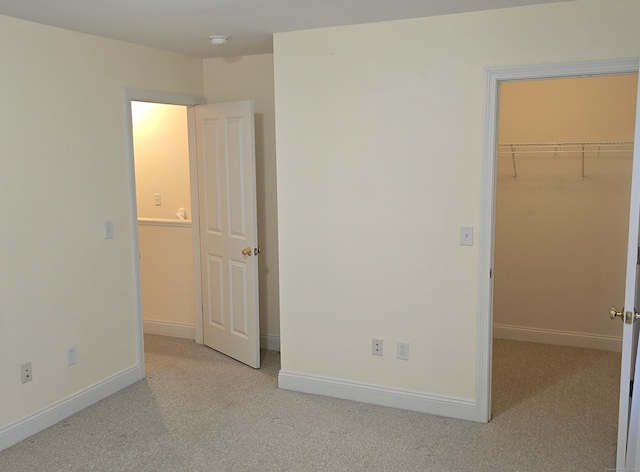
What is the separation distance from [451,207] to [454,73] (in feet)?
2.44

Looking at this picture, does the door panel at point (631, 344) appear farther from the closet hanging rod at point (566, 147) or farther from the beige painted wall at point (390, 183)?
the closet hanging rod at point (566, 147)

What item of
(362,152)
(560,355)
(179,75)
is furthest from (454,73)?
(560,355)

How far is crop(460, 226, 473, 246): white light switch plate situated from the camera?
3357mm

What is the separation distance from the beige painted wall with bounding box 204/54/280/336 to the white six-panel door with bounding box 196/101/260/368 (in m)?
0.30

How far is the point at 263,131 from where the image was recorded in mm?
4566

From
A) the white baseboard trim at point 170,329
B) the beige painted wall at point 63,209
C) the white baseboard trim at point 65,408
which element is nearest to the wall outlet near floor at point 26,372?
the beige painted wall at point 63,209

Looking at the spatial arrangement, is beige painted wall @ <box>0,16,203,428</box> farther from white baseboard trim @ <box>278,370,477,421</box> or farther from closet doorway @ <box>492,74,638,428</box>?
closet doorway @ <box>492,74,638,428</box>

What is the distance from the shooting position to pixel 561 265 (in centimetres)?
467

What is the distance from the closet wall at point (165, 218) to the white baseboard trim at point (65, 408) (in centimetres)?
99

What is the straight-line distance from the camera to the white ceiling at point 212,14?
9.39ft

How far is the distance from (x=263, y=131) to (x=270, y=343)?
1.68 m

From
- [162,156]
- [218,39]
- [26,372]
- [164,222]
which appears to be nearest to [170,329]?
[164,222]

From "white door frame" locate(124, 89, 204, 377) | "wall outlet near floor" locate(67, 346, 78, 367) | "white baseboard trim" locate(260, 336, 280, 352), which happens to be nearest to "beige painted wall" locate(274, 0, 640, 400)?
"white baseboard trim" locate(260, 336, 280, 352)

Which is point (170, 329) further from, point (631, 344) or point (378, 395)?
point (631, 344)
